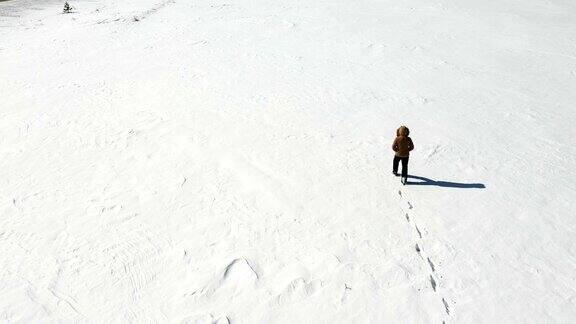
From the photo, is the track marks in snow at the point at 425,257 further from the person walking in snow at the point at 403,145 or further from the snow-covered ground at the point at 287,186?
the person walking in snow at the point at 403,145

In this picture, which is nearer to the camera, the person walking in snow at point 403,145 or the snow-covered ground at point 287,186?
the snow-covered ground at point 287,186

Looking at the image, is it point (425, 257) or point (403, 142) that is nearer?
point (425, 257)

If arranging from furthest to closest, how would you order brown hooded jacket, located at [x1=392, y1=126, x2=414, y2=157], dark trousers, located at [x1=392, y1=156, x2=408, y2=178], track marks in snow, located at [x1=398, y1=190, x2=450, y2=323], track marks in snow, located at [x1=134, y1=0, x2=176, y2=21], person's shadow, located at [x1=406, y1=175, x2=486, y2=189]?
1. track marks in snow, located at [x1=134, y1=0, x2=176, y2=21]
2. person's shadow, located at [x1=406, y1=175, x2=486, y2=189]
3. dark trousers, located at [x1=392, y1=156, x2=408, y2=178]
4. brown hooded jacket, located at [x1=392, y1=126, x2=414, y2=157]
5. track marks in snow, located at [x1=398, y1=190, x2=450, y2=323]

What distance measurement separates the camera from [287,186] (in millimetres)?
7973

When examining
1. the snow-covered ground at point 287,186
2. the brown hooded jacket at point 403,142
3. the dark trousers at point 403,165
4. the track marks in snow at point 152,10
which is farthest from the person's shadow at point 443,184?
the track marks in snow at point 152,10

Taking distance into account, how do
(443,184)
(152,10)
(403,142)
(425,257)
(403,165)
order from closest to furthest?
(425,257) → (403,142) → (403,165) → (443,184) → (152,10)

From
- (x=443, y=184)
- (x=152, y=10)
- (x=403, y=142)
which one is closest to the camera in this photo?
(x=403, y=142)

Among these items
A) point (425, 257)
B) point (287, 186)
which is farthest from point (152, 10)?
point (425, 257)

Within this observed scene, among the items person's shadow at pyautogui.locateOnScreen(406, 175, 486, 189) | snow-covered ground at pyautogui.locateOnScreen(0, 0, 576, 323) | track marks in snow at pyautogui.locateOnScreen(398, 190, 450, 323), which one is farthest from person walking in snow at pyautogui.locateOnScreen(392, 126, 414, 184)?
track marks in snow at pyautogui.locateOnScreen(398, 190, 450, 323)

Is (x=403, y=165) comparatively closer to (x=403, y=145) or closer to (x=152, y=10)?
(x=403, y=145)

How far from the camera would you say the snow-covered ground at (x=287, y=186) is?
5629 millimetres

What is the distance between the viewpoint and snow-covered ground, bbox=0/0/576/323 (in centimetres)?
563

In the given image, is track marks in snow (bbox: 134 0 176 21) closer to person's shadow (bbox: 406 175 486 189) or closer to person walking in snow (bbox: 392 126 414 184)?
person walking in snow (bbox: 392 126 414 184)

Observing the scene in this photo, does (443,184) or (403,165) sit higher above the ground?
(403,165)
